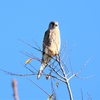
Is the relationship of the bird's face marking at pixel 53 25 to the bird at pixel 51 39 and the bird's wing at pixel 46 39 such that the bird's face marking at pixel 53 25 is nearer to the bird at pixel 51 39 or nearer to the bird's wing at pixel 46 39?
the bird at pixel 51 39

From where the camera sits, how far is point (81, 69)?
2.96 metres

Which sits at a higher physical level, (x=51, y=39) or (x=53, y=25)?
(x=53, y=25)

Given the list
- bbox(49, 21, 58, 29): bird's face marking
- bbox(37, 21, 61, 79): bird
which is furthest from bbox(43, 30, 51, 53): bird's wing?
bbox(49, 21, 58, 29): bird's face marking

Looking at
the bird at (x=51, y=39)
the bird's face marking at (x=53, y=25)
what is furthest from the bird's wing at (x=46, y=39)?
the bird's face marking at (x=53, y=25)

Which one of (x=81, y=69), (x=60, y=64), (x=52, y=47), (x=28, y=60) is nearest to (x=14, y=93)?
(x=60, y=64)

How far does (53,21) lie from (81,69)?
2.87m

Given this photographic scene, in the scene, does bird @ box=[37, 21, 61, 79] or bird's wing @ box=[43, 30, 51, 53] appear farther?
bird's wing @ box=[43, 30, 51, 53]

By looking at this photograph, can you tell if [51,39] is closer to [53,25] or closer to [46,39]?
[46,39]

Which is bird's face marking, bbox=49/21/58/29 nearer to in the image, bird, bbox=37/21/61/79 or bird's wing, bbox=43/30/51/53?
bird, bbox=37/21/61/79

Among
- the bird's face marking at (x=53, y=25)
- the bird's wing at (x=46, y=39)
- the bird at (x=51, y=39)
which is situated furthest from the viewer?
the bird's face marking at (x=53, y=25)

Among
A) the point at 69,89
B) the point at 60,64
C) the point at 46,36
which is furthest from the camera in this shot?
the point at 46,36

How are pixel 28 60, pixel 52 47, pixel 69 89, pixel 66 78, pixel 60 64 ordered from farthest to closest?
pixel 52 47, pixel 28 60, pixel 60 64, pixel 66 78, pixel 69 89

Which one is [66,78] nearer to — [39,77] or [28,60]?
[28,60]

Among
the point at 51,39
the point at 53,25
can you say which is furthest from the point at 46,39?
the point at 53,25
